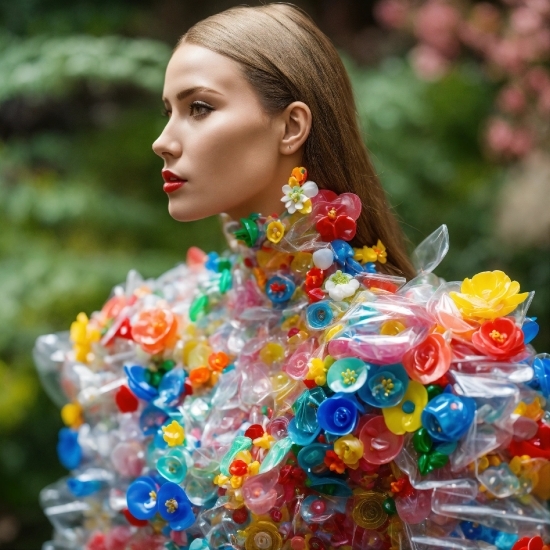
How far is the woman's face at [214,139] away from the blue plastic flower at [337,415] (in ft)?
1.28

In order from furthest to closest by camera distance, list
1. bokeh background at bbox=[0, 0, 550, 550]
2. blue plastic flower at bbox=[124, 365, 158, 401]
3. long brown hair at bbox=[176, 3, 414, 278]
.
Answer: bokeh background at bbox=[0, 0, 550, 550] < blue plastic flower at bbox=[124, 365, 158, 401] < long brown hair at bbox=[176, 3, 414, 278]

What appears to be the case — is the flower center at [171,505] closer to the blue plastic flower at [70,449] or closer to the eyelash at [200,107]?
the blue plastic flower at [70,449]

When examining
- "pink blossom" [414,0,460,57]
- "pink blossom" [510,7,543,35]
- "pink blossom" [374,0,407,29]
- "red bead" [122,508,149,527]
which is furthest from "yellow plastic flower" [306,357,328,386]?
"pink blossom" [374,0,407,29]

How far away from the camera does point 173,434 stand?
1224 millimetres

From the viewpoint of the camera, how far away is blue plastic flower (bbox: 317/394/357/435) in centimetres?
104

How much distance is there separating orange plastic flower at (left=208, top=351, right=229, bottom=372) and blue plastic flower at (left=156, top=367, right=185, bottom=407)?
2.6 inches

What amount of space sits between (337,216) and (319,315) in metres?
0.17

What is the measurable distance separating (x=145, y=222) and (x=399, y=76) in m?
1.51

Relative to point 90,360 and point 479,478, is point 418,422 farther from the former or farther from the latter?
point 90,360

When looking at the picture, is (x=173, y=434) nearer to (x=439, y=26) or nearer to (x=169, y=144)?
(x=169, y=144)

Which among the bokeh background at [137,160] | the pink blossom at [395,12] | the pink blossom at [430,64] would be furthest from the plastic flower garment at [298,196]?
the pink blossom at [395,12]

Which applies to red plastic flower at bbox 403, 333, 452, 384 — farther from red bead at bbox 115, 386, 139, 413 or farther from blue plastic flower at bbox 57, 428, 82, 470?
blue plastic flower at bbox 57, 428, 82, 470

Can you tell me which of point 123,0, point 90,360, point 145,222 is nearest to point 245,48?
point 90,360

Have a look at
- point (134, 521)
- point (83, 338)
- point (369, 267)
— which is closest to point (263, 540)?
point (134, 521)
